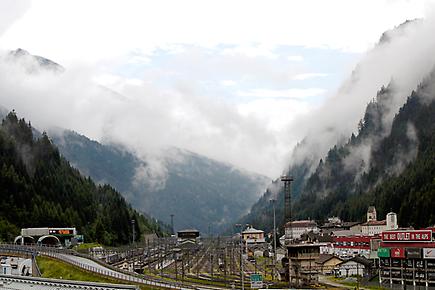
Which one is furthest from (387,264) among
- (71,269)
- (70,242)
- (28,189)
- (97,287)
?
(28,189)

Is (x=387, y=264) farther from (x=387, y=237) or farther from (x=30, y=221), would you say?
(x=30, y=221)

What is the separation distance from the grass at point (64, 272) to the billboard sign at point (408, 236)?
66.9 meters

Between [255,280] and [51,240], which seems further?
[51,240]

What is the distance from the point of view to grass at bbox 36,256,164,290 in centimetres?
10344

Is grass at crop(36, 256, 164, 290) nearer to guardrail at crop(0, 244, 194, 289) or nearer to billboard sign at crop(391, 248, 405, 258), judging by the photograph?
guardrail at crop(0, 244, 194, 289)

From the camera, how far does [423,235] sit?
138875 millimetres

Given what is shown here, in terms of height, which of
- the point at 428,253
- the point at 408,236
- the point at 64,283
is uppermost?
the point at 408,236

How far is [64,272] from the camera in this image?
112500 mm

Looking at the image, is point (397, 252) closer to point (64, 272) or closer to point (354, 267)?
point (354, 267)

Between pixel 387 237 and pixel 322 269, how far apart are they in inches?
661

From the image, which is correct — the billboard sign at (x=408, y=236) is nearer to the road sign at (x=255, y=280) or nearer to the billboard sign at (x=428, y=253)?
the billboard sign at (x=428, y=253)

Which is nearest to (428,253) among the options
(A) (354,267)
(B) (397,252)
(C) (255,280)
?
(B) (397,252)

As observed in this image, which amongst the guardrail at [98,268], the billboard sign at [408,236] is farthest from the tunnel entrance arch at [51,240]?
the billboard sign at [408,236]

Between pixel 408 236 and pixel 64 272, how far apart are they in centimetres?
6948
